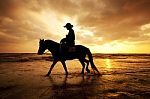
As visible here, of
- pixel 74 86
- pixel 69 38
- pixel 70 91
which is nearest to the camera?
pixel 70 91

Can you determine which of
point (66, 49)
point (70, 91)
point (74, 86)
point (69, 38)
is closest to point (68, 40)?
point (69, 38)

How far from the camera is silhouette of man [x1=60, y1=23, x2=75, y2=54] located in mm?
12156

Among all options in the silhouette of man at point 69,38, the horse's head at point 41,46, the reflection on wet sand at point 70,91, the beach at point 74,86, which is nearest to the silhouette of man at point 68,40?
the silhouette of man at point 69,38

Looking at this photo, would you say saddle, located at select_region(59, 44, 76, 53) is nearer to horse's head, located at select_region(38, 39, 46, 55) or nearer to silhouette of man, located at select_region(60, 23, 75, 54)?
silhouette of man, located at select_region(60, 23, 75, 54)

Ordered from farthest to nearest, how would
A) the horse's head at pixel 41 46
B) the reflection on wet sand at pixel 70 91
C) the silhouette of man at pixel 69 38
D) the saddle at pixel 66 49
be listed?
the horse's head at pixel 41 46, the saddle at pixel 66 49, the silhouette of man at pixel 69 38, the reflection on wet sand at pixel 70 91

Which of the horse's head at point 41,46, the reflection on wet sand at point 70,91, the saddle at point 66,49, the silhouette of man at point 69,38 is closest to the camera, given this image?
the reflection on wet sand at point 70,91

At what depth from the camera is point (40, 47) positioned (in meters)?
12.5

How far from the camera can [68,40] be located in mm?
12164

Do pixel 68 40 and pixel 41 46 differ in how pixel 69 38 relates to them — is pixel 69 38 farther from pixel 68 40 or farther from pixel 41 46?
pixel 41 46

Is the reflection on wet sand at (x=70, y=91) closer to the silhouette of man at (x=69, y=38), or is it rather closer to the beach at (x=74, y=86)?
the beach at (x=74, y=86)

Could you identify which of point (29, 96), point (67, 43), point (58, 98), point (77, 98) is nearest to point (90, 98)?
point (77, 98)

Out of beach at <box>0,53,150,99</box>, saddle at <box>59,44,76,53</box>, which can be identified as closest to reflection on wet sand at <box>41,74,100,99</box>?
beach at <box>0,53,150,99</box>

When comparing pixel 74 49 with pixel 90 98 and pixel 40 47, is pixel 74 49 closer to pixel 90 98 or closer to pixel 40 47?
pixel 40 47

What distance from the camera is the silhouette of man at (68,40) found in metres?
12.2
